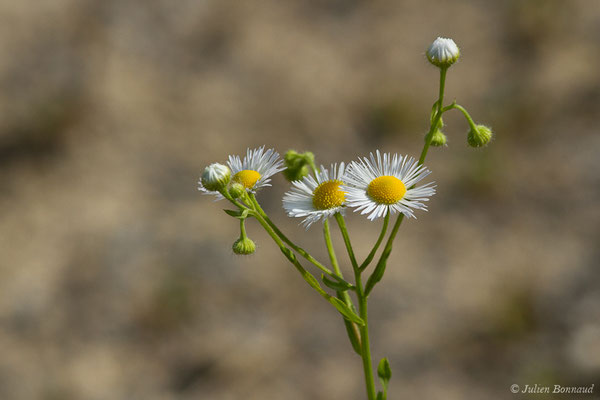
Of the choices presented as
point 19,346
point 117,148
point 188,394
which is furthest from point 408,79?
point 19,346

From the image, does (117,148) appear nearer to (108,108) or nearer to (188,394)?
(108,108)

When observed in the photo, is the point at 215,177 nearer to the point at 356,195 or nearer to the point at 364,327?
the point at 356,195

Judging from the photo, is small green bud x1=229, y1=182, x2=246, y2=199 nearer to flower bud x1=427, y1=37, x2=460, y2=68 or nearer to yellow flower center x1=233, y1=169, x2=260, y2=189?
yellow flower center x1=233, y1=169, x2=260, y2=189

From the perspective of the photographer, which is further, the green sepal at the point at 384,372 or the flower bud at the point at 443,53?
the green sepal at the point at 384,372

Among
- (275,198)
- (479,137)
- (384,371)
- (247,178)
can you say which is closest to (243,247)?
(247,178)

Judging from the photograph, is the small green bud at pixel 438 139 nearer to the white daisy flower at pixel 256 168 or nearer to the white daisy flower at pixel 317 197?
the white daisy flower at pixel 317 197

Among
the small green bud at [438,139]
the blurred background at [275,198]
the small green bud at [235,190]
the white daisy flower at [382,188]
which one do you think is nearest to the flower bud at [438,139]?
the small green bud at [438,139]
